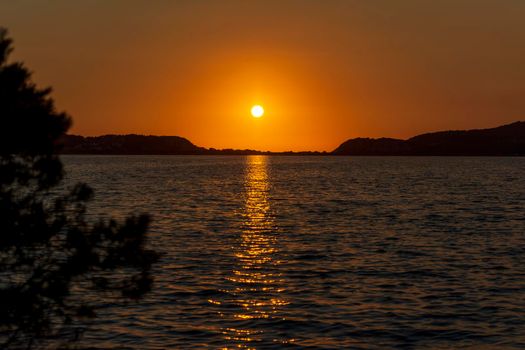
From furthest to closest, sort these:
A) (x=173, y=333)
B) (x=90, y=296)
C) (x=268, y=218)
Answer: (x=268, y=218), (x=90, y=296), (x=173, y=333)

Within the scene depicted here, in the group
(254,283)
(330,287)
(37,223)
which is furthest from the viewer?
(254,283)

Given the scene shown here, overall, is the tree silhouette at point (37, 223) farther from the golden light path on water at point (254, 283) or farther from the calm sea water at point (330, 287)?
the golden light path on water at point (254, 283)

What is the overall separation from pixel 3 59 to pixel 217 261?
24549 millimetres

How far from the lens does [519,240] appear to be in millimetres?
46531

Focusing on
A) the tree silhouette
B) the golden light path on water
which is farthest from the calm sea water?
the tree silhouette

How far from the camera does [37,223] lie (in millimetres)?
14094

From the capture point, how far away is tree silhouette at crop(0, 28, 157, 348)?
45.3 feet

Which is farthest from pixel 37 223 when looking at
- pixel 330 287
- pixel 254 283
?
pixel 254 283

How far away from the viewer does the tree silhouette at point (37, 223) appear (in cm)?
1382

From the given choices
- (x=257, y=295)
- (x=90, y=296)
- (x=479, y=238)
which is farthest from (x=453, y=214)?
(x=90, y=296)

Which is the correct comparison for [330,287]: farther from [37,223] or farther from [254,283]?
[37,223]

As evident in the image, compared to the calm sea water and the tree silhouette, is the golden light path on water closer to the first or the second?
the calm sea water

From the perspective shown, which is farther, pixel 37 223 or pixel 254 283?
pixel 254 283

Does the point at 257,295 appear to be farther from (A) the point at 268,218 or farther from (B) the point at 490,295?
(A) the point at 268,218
